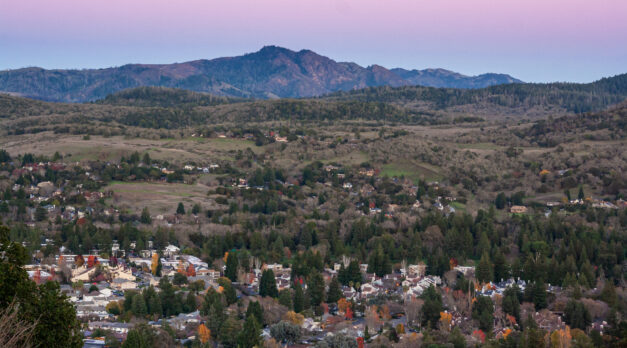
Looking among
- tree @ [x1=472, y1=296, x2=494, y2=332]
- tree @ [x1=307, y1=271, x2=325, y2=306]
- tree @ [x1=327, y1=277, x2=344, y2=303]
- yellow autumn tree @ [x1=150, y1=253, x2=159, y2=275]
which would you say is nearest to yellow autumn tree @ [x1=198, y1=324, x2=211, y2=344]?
tree @ [x1=307, y1=271, x2=325, y2=306]

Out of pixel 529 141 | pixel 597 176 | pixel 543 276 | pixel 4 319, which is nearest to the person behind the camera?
pixel 4 319

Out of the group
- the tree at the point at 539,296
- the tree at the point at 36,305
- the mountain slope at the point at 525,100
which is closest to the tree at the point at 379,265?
the tree at the point at 539,296

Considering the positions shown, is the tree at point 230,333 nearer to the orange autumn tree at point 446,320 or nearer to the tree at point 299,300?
the tree at point 299,300

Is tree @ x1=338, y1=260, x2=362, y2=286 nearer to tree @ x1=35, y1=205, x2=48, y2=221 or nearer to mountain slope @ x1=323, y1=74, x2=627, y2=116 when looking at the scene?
tree @ x1=35, y1=205, x2=48, y2=221

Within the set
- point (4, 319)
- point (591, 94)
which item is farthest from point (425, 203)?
point (591, 94)

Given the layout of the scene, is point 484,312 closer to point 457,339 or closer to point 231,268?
point 457,339

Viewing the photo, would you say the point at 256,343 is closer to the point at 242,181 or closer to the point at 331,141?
the point at 242,181
